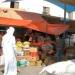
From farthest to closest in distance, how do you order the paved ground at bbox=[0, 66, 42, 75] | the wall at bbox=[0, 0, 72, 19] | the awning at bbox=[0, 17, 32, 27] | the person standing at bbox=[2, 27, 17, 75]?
the wall at bbox=[0, 0, 72, 19] < the awning at bbox=[0, 17, 32, 27] < the paved ground at bbox=[0, 66, 42, 75] < the person standing at bbox=[2, 27, 17, 75]

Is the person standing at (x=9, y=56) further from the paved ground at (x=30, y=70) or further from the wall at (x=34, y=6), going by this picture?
the wall at (x=34, y=6)

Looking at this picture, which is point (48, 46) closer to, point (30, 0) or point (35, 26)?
point (35, 26)

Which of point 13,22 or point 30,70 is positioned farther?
point 13,22

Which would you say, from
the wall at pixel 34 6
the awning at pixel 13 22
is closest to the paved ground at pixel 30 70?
the awning at pixel 13 22

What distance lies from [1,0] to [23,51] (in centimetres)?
469

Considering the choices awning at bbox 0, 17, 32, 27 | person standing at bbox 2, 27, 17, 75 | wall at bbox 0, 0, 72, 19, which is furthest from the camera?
wall at bbox 0, 0, 72, 19

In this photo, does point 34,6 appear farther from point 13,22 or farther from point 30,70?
point 30,70

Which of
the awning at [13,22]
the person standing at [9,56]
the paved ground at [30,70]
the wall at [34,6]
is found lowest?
the paved ground at [30,70]

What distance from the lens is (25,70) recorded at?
1480 centimetres

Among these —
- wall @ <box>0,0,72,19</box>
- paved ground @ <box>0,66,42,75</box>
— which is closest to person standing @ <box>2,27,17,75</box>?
paved ground @ <box>0,66,42,75</box>

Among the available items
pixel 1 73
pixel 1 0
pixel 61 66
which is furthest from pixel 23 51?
pixel 61 66

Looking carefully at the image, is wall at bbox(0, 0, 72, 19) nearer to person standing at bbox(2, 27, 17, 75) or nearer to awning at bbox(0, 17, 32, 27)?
awning at bbox(0, 17, 32, 27)

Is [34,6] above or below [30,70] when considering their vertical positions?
above

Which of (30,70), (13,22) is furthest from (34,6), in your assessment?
(30,70)
